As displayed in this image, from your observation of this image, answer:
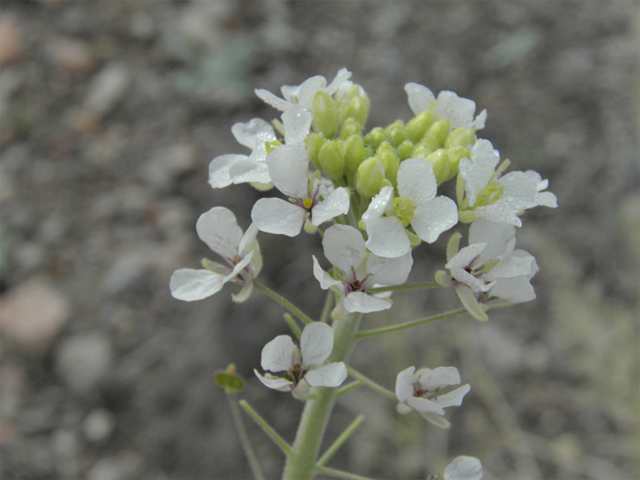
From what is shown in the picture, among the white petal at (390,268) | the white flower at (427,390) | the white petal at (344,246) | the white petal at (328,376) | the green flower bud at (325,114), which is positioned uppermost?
the green flower bud at (325,114)

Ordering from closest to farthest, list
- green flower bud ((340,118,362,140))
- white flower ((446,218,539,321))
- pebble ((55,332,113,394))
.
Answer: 1. white flower ((446,218,539,321))
2. green flower bud ((340,118,362,140))
3. pebble ((55,332,113,394))

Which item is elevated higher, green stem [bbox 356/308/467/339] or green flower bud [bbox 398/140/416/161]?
green flower bud [bbox 398/140/416/161]

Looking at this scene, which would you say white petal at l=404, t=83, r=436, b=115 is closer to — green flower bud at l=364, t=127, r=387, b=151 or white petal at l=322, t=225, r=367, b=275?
green flower bud at l=364, t=127, r=387, b=151

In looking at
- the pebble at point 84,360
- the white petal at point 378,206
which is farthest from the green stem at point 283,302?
the pebble at point 84,360

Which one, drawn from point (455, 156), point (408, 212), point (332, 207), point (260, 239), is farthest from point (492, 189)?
point (260, 239)

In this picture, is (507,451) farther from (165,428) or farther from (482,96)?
(482,96)

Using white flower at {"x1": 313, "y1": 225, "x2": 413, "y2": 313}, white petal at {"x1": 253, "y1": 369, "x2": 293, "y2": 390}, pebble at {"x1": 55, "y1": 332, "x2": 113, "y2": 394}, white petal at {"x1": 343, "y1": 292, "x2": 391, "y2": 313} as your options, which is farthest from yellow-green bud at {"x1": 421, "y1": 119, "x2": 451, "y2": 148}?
pebble at {"x1": 55, "y1": 332, "x2": 113, "y2": 394}

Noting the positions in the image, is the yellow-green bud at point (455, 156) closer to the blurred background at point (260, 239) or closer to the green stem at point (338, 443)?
the green stem at point (338, 443)
